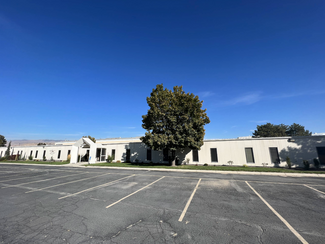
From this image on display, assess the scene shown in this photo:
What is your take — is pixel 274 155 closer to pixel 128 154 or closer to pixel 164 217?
pixel 164 217

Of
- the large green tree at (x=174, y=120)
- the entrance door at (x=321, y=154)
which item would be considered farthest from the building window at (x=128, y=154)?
the entrance door at (x=321, y=154)

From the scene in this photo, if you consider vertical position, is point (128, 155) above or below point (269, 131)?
below

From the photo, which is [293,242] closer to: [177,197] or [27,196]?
[177,197]

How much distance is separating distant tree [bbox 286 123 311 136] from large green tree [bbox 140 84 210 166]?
7596 centimetres

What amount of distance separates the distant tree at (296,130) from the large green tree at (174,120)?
75960 millimetres

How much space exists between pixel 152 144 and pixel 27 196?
524 inches

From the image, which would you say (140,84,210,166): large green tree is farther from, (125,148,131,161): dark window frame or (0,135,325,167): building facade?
(125,148,131,161): dark window frame

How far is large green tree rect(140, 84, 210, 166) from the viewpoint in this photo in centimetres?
1922

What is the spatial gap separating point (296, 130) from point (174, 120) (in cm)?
8232

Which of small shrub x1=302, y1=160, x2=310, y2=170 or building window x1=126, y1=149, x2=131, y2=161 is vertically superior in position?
building window x1=126, y1=149, x2=131, y2=161

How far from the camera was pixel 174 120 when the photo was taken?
64.2 ft

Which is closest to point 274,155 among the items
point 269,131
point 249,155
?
point 249,155

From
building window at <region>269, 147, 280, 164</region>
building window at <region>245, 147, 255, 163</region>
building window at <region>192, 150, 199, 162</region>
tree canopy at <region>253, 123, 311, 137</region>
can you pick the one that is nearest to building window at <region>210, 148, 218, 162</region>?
building window at <region>192, 150, 199, 162</region>

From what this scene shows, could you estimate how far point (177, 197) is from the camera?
7.02 metres
